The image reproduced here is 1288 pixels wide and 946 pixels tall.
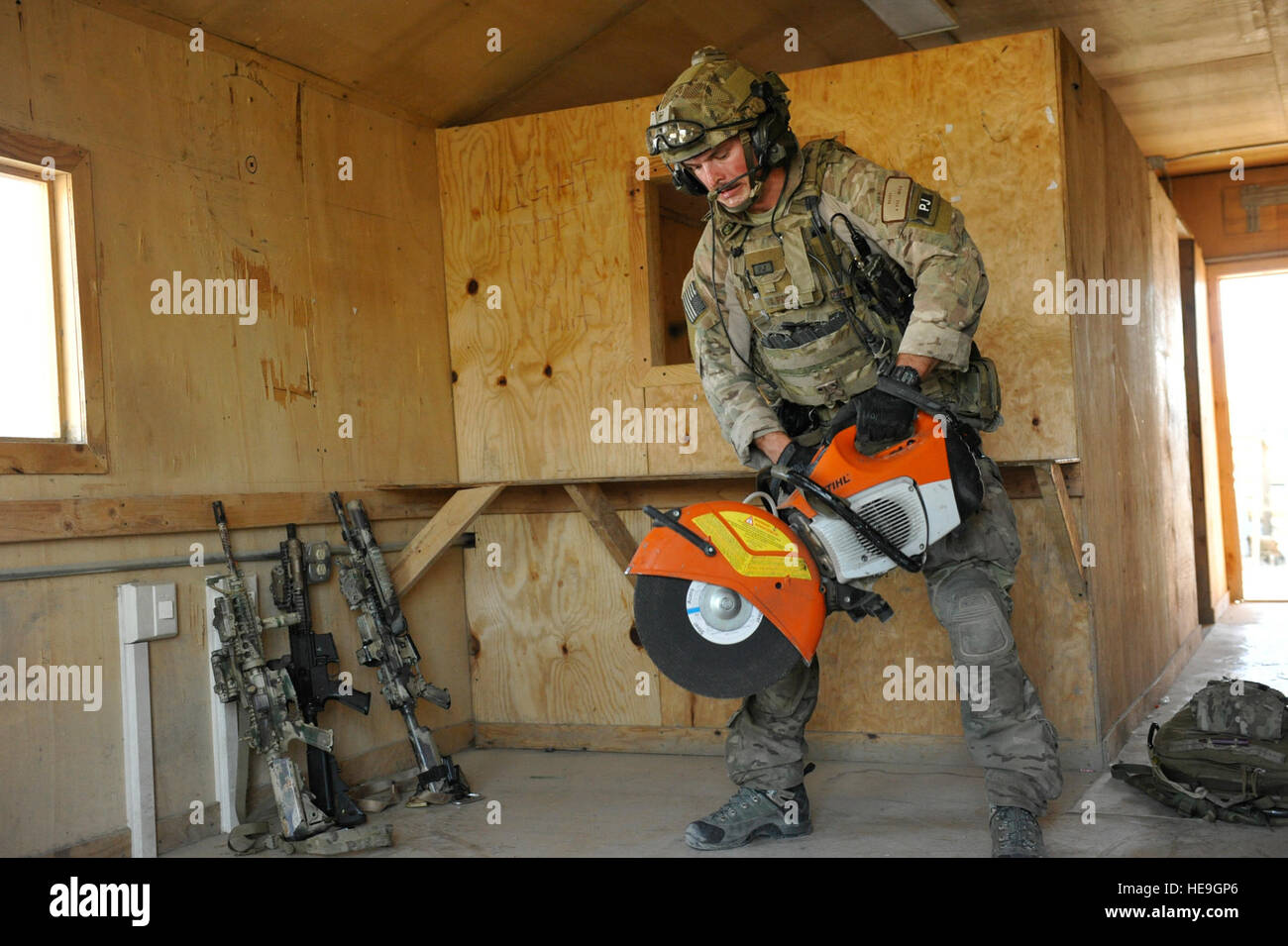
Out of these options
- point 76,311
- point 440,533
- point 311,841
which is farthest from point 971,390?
point 76,311

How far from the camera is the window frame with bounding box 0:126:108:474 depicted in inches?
117

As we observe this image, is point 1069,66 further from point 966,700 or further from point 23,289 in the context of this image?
point 23,289

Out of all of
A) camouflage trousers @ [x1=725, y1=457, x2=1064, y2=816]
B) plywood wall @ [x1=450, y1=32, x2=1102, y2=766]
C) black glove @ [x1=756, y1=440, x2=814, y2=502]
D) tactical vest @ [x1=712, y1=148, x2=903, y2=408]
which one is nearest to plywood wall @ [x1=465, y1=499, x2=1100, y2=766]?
plywood wall @ [x1=450, y1=32, x2=1102, y2=766]

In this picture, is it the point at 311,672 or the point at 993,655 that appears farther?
the point at 311,672

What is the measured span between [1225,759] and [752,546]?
153 centimetres

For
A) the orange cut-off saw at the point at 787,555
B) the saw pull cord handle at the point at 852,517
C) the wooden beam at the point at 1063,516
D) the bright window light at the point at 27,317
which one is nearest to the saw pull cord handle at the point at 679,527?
the orange cut-off saw at the point at 787,555

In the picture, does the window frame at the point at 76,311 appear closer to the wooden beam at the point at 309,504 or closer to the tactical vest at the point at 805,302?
the wooden beam at the point at 309,504

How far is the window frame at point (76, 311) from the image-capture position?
2979 millimetres

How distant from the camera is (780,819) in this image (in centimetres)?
296

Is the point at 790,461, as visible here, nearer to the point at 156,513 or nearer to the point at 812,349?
the point at 812,349

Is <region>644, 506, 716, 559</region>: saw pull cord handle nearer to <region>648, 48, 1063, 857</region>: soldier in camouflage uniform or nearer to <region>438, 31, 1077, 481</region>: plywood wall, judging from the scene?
<region>648, 48, 1063, 857</region>: soldier in camouflage uniform

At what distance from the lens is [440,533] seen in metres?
3.85

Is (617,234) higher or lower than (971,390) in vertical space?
higher

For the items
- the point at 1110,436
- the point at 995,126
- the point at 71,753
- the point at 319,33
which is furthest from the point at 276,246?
the point at 1110,436
